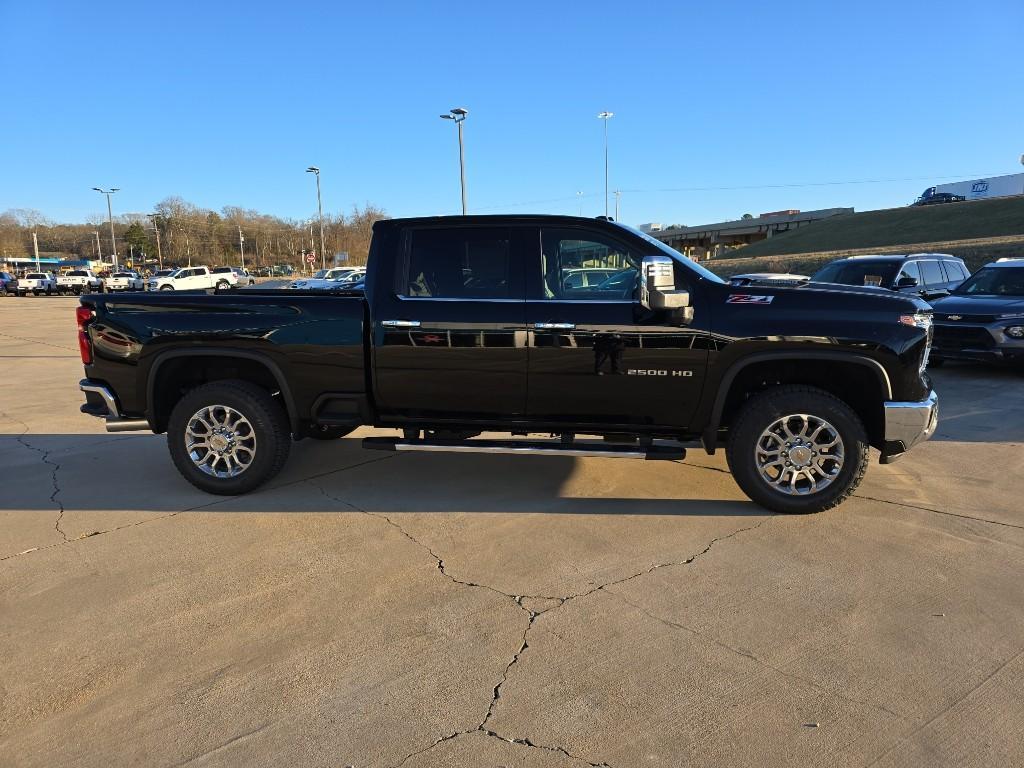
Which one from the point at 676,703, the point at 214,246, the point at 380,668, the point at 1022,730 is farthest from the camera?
the point at 214,246

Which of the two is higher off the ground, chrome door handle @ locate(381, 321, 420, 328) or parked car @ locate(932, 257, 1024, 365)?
chrome door handle @ locate(381, 321, 420, 328)

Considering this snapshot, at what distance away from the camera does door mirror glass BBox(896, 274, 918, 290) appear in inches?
444

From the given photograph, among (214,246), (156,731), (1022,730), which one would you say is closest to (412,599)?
(156,731)

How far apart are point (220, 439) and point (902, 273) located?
11.3m

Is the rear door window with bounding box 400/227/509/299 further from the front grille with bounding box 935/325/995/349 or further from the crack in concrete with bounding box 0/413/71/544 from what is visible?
the front grille with bounding box 935/325/995/349

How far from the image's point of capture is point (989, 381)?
9.19 m

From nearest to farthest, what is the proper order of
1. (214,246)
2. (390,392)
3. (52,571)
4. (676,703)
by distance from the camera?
1. (676,703)
2. (52,571)
3. (390,392)
4. (214,246)

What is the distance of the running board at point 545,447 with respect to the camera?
4.32 meters

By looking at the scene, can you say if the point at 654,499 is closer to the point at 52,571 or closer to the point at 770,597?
the point at 770,597

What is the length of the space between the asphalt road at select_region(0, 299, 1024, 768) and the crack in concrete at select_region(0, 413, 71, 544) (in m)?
0.05

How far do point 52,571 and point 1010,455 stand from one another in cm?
718

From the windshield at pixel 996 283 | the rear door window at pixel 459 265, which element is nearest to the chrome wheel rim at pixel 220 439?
the rear door window at pixel 459 265

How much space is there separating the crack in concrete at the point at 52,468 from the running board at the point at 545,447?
205 centimetres

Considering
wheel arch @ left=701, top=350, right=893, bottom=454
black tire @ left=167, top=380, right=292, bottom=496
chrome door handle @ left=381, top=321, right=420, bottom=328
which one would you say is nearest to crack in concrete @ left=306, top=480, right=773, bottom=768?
black tire @ left=167, top=380, right=292, bottom=496
